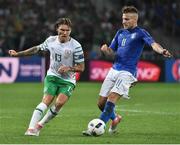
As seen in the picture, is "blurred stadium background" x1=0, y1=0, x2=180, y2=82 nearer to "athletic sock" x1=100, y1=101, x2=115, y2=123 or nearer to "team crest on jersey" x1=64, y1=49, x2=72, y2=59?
"team crest on jersey" x1=64, y1=49, x2=72, y2=59

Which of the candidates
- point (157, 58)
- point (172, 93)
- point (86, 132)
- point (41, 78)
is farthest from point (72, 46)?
point (157, 58)

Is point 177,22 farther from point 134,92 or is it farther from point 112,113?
point 112,113

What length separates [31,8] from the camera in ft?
119

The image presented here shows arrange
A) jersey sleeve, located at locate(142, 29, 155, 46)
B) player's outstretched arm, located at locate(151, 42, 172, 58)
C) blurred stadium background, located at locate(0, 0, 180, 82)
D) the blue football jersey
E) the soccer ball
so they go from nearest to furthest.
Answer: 1. player's outstretched arm, located at locate(151, 42, 172, 58)
2. the soccer ball
3. jersey sleeve, located at locate(142, 29, 155, 46)
4. the blue football jersey
5. blurred stadium background, located at locate(0, 0, 180, 82)

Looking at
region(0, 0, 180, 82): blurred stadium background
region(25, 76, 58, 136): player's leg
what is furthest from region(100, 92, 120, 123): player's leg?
region(0, 0, 180, 82): blurred stadium background

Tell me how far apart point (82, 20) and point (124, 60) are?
23.9 meters

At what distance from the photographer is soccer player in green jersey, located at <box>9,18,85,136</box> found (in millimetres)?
12102

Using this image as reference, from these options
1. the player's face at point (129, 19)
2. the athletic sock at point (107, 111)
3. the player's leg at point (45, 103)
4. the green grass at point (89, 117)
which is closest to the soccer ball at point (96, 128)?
the green grass at point (89, 117)

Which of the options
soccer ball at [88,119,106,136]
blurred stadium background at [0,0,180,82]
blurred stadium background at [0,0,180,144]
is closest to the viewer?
soccer ball at [88,119,106,136]

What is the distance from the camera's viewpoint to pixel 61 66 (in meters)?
12.2

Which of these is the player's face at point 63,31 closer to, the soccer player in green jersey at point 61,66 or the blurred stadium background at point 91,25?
the soccer player in green jersey at point 61,66

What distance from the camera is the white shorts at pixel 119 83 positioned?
12.2 metres

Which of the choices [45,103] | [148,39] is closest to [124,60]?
[148,39]

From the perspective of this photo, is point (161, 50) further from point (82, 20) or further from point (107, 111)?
point (82, 20)
